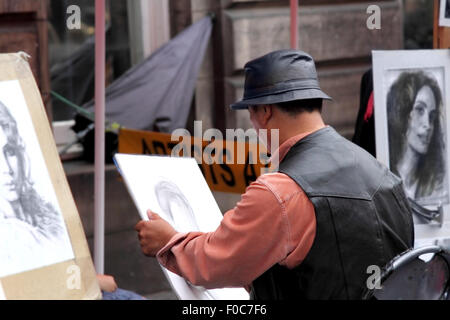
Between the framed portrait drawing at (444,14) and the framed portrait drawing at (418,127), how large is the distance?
12 cm

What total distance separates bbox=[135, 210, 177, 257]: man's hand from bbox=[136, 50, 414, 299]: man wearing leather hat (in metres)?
0.07

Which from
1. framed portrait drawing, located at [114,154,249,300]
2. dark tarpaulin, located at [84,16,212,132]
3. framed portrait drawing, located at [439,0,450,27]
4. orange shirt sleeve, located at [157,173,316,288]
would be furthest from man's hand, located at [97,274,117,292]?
dark tarpaulin, located at [84,16,212,132]

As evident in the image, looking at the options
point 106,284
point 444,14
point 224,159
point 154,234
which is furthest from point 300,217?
point 224,159

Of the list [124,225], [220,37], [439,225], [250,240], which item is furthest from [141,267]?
[250,240]

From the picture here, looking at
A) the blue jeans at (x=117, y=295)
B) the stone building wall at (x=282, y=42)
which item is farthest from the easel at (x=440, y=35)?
the stone building wall at (x=282, y=42)

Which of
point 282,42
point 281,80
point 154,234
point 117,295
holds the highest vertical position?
point 281,80

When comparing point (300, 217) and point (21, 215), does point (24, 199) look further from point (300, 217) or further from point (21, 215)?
point (300, 217)

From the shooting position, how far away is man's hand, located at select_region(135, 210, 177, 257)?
8.12 ft

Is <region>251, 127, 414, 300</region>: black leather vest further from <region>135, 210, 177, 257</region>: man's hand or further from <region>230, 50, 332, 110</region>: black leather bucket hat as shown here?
<region>135, 210, 177, 257</region>: man's hand

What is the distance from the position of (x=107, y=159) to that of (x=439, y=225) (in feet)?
8.81

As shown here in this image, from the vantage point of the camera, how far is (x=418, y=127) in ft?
11.5

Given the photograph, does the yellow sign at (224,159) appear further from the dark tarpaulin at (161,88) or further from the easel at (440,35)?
the easel at (440,35)

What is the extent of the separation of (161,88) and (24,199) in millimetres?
3084
